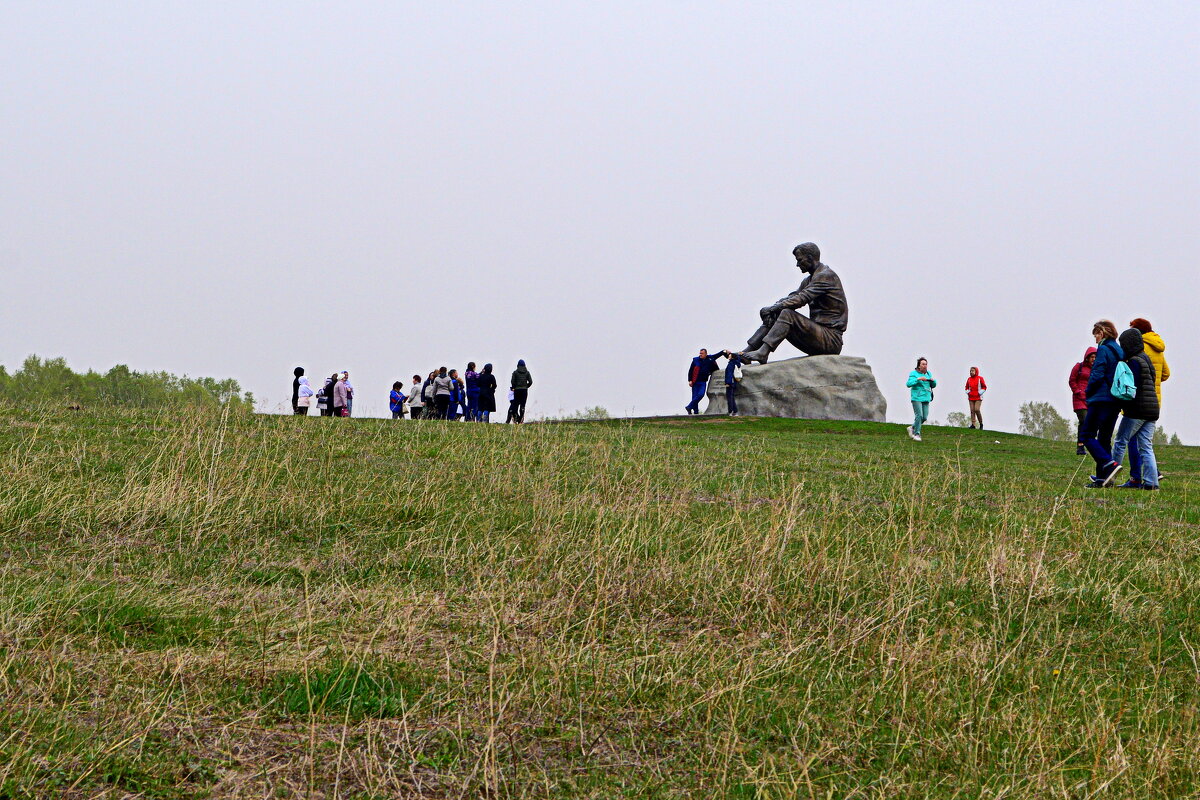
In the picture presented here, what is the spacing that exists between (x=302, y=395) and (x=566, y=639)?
59.7 feet

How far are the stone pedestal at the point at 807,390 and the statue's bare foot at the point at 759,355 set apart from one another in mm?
237

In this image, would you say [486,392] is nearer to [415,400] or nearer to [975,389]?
[415,400]

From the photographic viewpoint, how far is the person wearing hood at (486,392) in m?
25.3

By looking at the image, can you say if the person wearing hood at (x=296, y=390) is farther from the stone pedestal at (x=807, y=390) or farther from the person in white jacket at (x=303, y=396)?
the stone pedestal at (x=807, y=390)

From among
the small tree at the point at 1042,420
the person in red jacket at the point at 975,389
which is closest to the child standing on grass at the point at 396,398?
the person in red jacket at the point at 975,389

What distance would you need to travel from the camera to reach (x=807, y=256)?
30.5m

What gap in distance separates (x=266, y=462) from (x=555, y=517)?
3.35 m

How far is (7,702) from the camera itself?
406cm

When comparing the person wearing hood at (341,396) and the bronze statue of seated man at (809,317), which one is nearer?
the person wearing hood at (341,396)

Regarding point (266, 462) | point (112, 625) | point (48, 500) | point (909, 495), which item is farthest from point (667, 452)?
point (112, 625)

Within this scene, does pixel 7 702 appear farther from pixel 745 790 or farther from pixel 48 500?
pixel 48 500

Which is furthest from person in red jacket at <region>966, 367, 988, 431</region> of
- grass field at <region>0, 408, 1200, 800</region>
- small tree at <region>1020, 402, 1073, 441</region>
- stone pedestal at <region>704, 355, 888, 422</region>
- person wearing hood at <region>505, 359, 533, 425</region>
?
small tree at <region>1020, 402, 1073, 441</region>

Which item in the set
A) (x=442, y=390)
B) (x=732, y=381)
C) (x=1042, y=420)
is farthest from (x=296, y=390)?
(x=1042, y=420)

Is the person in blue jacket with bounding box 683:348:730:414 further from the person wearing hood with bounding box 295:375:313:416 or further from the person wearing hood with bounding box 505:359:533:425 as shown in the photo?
the person wearing hood with bounding box 295:375:313:416
